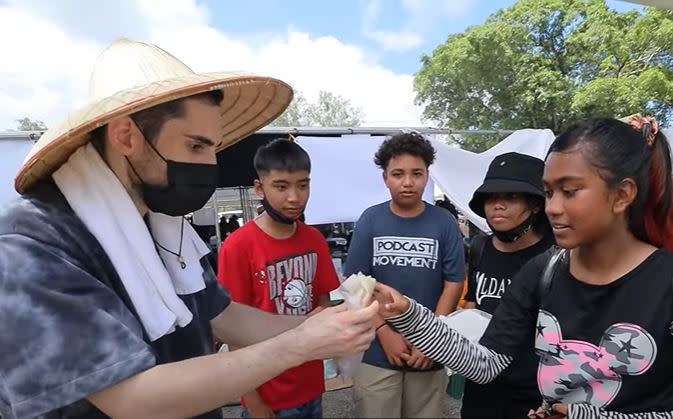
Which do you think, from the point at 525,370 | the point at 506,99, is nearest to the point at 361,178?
the point at 525,370

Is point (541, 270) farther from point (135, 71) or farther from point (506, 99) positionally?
point (506, 99)

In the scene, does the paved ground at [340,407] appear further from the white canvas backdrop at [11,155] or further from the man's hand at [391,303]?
the white canvas backdrop at [11,155]

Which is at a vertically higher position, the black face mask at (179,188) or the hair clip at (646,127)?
the hair clip at (646,127)

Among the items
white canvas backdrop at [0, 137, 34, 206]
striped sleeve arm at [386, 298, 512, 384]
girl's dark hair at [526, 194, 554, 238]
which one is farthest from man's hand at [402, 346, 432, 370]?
white canvas backdrop at [0, 137, 34, 206]

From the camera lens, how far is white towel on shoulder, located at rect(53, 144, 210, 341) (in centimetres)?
96

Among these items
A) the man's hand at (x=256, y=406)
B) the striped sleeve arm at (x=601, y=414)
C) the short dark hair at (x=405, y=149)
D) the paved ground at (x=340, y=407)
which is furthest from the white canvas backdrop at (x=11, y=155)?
the striped sleeve arm at (x=601, y=414)

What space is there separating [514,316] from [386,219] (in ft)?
3.34

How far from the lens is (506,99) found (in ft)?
58.5

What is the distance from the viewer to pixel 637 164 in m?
1.22

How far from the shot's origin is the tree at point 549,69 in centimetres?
1361

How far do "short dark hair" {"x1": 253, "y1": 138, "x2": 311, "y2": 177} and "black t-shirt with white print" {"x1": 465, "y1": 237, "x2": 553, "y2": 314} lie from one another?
1.04 metres

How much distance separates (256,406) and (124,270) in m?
1.34

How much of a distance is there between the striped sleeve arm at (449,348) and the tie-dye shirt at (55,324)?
879mm

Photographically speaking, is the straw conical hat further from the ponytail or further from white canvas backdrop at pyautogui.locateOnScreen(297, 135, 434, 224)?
white canvas backdrop at pyautogui.locateOnScreen(297, 135, 434, 224)
